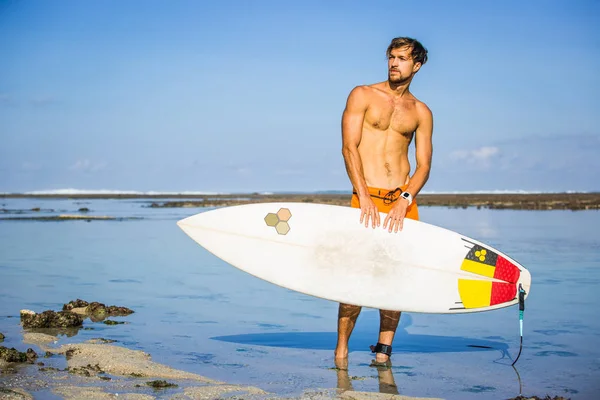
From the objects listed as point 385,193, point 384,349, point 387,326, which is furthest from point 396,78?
point 384,349

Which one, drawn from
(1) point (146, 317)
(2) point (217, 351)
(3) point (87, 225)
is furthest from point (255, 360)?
(3) point (87, 225)

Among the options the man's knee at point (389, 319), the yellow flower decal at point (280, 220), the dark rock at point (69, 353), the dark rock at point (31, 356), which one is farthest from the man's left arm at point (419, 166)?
the dark rock at point (31, 356)

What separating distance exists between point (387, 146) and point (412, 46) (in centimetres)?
82

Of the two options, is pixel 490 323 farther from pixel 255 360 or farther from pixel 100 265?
pixel 100 265

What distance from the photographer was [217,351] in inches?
239

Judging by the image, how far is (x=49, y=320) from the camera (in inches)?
272

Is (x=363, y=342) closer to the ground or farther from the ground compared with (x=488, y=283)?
closer to the ground

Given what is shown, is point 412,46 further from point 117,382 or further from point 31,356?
point 31,356

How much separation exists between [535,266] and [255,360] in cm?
721

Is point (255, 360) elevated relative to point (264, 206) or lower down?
lower down

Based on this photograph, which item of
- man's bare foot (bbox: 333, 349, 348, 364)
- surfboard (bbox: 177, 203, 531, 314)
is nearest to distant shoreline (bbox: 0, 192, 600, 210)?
surfboard (bbox: 177, 203, 531, 314)

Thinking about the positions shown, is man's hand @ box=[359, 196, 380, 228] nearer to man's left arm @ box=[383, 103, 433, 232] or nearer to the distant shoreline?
man's left arm @ box=[383, 103, 433, 232]

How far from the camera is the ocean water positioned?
5.25 meters

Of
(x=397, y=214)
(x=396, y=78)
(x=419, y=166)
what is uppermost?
(x=396, y=78)
